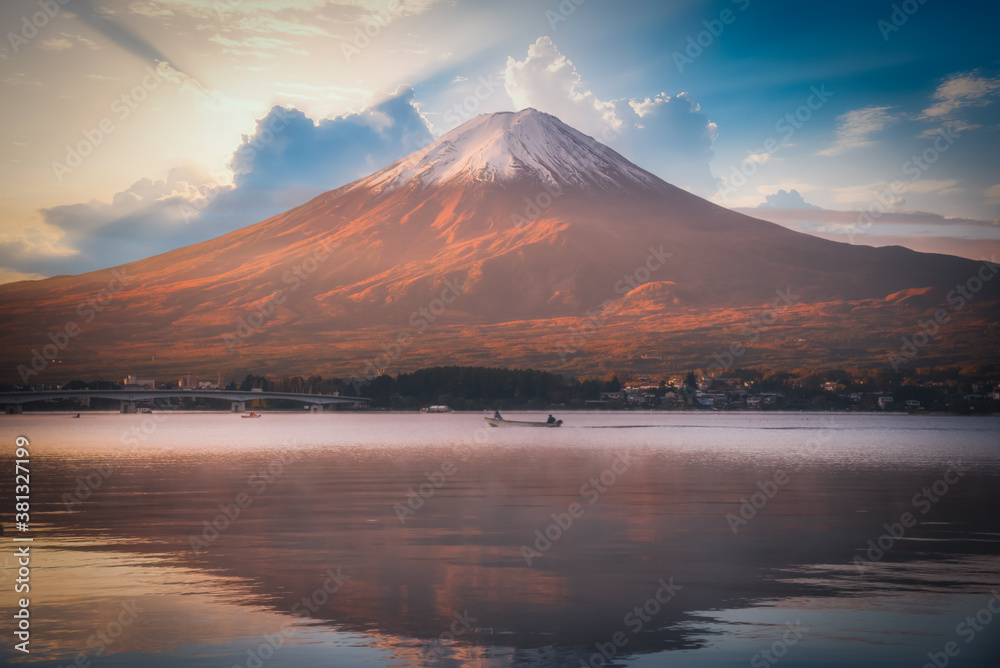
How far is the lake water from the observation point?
16.4m

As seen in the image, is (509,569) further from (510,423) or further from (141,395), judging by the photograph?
(141,395)

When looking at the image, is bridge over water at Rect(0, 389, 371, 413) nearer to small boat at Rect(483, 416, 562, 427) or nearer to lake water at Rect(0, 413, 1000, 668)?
small boat at Rect(483, 416, 562, 427)

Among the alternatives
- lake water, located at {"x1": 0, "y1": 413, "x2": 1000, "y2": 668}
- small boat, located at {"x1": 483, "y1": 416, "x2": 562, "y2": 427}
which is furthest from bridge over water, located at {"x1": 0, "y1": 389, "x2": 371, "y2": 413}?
lake water, located at {"x1": 0, "y1": 413, "x2": 1000, "y2": 668}

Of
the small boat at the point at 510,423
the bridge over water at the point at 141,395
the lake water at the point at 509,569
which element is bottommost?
the lake water at the point at 509,569

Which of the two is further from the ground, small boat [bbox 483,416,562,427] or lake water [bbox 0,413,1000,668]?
small boat [bbox 483,416,562,427]

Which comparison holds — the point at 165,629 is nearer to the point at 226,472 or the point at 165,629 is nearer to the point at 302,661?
the point at 302,661

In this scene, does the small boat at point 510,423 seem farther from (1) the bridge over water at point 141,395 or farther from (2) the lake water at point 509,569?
(2) the lake water at point 509,569

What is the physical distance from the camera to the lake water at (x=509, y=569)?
16.4 m

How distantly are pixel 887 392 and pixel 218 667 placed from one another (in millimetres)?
203544

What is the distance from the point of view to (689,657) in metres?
15.8

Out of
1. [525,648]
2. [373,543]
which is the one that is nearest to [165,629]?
[525,648]

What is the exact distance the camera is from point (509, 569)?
891 inches

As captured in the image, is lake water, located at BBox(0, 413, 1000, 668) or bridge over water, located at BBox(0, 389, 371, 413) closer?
lake water, located at BBox(0, 413, 1000, 668)

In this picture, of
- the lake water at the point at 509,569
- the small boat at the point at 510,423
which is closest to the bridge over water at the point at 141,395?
the small boat at the point at 510,423
